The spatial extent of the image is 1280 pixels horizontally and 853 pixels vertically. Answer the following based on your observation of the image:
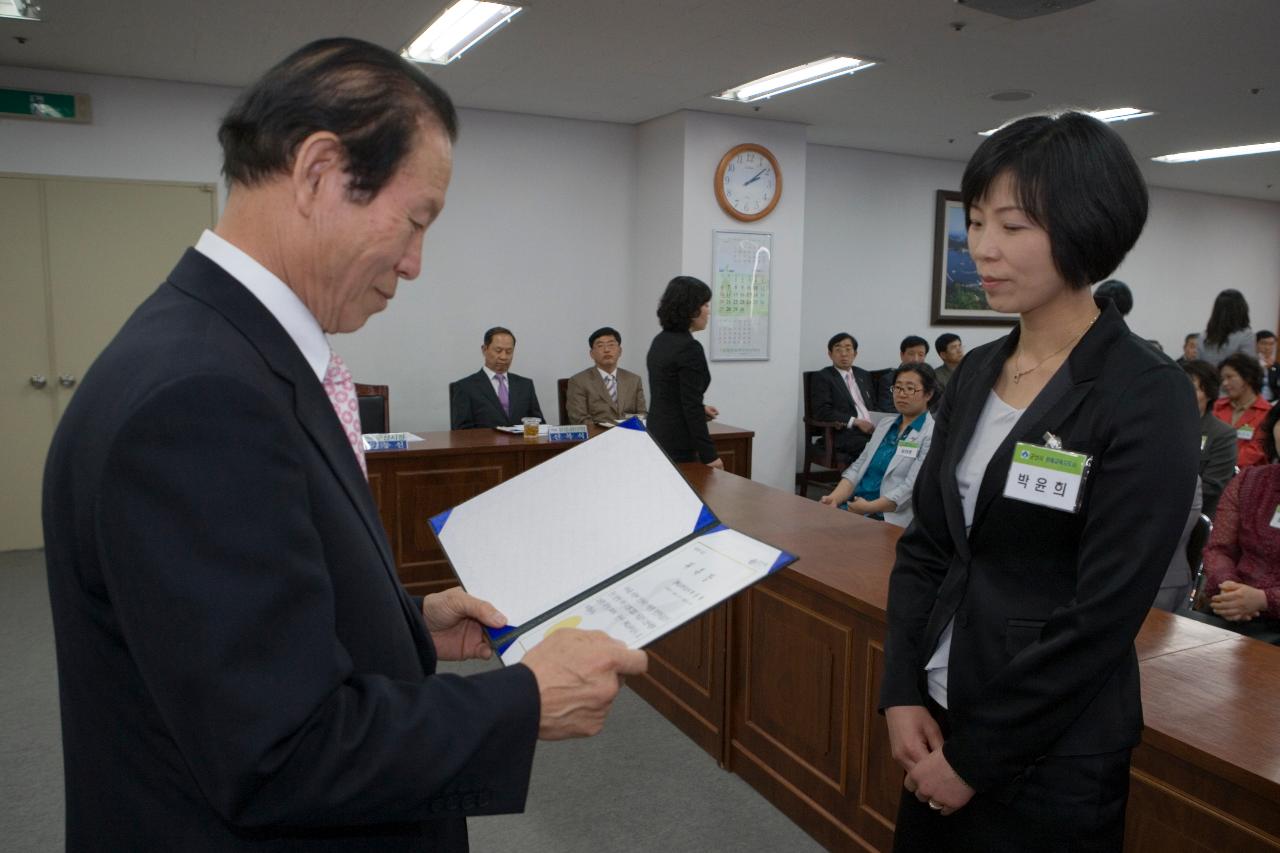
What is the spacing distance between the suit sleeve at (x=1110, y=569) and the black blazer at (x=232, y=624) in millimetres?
705

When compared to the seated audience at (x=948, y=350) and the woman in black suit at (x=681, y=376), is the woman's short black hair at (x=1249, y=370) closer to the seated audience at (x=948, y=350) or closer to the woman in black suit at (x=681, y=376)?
the seated audience at (x=948, y=350)

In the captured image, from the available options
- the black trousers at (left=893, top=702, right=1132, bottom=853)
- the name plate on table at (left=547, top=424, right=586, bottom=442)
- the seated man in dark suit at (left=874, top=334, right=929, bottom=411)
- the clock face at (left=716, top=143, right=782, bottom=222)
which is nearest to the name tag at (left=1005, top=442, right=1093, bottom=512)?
the black trousers at (left=893, top=702, right=1132, bottom=853)

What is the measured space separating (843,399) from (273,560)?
6.55 metres

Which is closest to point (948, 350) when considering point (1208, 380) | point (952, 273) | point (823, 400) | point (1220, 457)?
point (952, 273)

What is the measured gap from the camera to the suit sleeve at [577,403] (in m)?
5.93

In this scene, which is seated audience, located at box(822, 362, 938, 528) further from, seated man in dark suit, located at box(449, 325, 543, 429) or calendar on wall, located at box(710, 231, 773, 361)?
calendar on wall, located at box(710, 231, 773, 361)

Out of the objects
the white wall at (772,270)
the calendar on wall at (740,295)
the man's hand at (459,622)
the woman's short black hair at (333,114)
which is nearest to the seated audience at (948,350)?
the white wall at (772,270)

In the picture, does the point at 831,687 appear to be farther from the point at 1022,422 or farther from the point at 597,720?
the point at 597,720

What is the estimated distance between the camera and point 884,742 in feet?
→ 7.22

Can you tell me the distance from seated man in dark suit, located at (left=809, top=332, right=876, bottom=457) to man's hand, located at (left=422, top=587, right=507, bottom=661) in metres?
5.80

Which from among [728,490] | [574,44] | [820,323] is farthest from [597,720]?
[820,323]

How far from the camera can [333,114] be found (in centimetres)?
74

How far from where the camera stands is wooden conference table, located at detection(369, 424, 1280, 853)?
1403 millimetres

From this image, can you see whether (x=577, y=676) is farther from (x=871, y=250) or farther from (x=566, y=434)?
(x=871, y=250)
